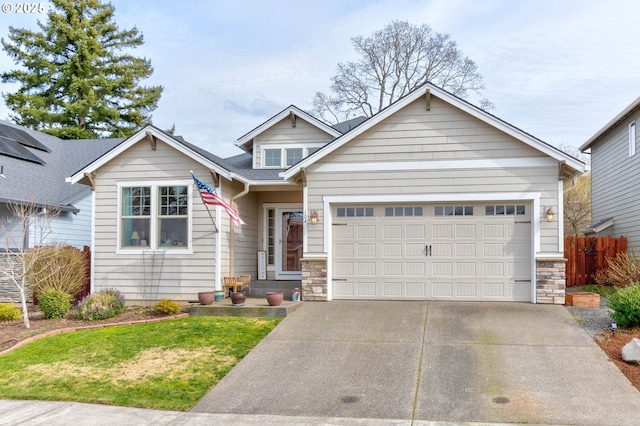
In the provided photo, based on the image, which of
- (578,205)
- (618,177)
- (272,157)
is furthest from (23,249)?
(578,205)

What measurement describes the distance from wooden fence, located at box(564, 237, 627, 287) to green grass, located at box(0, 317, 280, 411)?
9201 millimetres

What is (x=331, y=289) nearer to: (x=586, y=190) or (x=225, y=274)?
(x=225, y=274)

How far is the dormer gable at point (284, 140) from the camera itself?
15.1m

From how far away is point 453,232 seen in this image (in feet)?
38.5

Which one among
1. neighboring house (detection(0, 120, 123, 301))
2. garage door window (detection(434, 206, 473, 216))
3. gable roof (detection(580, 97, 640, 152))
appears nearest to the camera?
garage door window (detection(434, 206, 473, 216))

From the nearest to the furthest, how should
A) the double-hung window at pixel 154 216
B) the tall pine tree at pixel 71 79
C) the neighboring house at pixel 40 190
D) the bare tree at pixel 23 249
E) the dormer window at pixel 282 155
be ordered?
the bare tree at pixel 23 249, the double-hung window at pixel 154 216, the dormer window at pixel 282 155, the neighboring house at pixel 40 190, the tall pine tree at pixel 71 79

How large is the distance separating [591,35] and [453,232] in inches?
207

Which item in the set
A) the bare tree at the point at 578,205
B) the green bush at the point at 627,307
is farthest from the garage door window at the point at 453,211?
the bare tree at the point at 578,205

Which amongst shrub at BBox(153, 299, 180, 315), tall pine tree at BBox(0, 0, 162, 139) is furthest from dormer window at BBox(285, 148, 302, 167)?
tall pine tree at BBox(0, 0, 162, 139)

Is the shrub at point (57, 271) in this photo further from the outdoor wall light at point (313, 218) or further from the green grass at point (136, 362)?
the outdoor wall light at point (313, 218)

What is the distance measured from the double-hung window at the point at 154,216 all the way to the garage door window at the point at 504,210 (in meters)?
6.70

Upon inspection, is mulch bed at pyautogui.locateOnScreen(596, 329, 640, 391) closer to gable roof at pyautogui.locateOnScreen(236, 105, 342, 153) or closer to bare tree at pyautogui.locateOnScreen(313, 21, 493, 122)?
gable roof at pyautogui.locateOnScreen(236, 105, 342, 153)

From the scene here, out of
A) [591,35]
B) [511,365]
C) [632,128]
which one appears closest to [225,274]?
[511,365]

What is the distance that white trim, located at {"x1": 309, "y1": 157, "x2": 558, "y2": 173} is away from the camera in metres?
11.4
